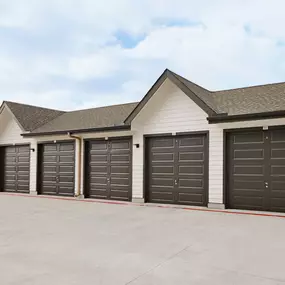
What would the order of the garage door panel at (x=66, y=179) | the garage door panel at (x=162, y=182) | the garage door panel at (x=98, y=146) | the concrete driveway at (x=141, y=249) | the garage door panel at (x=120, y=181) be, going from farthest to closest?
the garage door panel at (x=66, y=179) → the garage door panel at (x=98, y=146) → the garage door panel at (x=120, y=181) → the garage door panel at (x=162, y=182) → the concrete driveway at (x=141, y=249)

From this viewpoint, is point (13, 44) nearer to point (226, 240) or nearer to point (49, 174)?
point (49, 174)

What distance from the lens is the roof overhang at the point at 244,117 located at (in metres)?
8.67

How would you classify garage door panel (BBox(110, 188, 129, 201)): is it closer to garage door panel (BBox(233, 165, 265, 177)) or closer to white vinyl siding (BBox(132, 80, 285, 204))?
white vinyl siding (BBox(132, 80, 285, 204))

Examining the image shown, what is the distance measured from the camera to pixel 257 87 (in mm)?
12094

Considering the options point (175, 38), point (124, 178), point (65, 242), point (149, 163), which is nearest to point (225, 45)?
point (175, 38)

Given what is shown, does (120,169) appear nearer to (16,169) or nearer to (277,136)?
(277,136)

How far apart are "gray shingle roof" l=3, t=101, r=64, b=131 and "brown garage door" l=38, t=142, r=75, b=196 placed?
1487 mm

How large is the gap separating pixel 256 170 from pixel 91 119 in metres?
8.28

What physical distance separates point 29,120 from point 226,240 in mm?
12973

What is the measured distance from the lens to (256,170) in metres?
9.49

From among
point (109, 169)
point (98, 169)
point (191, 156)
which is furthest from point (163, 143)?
point (98, 169)

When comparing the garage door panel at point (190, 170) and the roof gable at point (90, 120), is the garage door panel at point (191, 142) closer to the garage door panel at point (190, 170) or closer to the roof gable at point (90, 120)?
the garage door panel at point (190, 170)

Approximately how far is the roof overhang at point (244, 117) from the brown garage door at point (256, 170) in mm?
639

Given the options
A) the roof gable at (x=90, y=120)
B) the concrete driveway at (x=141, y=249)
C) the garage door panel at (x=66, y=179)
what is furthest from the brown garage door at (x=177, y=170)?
the garage door panel at (x=66, y=179)
